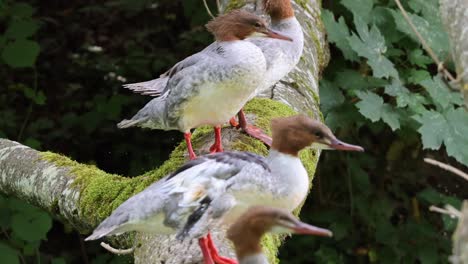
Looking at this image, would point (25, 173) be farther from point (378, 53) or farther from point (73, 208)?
point (378, 53)

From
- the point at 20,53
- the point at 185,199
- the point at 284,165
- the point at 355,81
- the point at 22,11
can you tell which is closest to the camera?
the point at 185,199

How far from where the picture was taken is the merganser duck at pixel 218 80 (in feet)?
11.2

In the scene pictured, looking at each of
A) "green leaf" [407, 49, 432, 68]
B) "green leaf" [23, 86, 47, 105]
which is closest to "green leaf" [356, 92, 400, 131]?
"green leaf" [407, 49, 432, 68]

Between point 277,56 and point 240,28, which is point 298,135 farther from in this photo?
point 277,56

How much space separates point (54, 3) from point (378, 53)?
13.9 ft

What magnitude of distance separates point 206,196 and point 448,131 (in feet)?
6.33

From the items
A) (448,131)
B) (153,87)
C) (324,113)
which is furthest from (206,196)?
(324,113)

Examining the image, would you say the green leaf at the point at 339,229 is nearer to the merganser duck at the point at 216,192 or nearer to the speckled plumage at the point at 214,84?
the speckled plumage at the point at 214,84

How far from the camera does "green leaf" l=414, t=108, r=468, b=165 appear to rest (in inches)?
168

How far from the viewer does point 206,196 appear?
2750 millimetres

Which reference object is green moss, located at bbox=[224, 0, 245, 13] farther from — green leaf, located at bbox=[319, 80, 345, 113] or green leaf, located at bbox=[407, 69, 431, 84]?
green leaf, located at bbox=[407, 69, 431, 84]

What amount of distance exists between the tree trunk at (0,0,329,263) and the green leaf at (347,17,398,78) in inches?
11.1

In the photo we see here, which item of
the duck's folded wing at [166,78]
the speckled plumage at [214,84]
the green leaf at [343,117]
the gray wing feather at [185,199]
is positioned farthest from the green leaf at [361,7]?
the gray wing feather at [185,199]

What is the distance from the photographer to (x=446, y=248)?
214 inches
